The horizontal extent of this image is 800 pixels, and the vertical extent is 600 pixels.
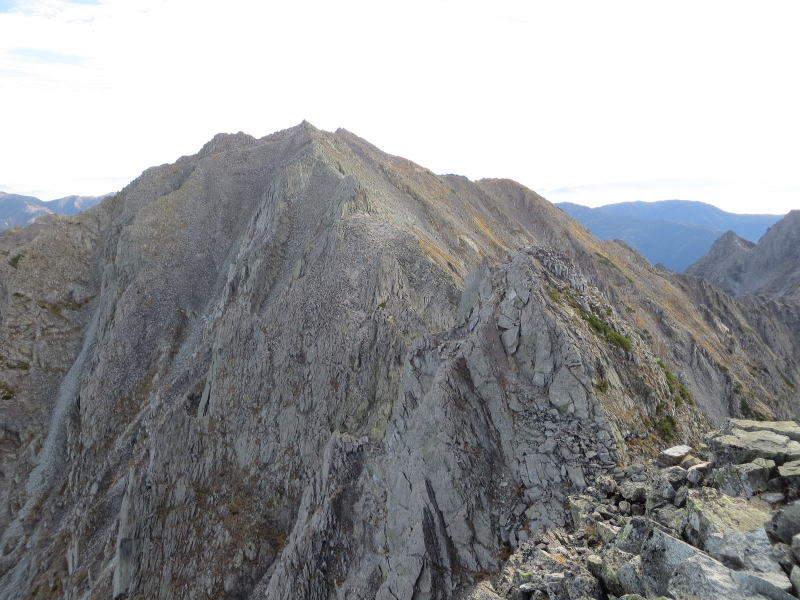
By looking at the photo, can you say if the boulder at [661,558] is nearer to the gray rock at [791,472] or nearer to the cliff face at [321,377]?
the gray rock at [791,472]

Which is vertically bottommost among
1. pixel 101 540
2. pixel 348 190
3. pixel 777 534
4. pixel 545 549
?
pixel 101 540

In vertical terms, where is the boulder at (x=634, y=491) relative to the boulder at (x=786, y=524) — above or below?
below

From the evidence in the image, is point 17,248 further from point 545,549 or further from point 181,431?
point 545,549

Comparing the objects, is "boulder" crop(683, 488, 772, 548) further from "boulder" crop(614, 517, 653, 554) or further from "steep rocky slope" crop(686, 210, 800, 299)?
"steep rocky slope" crop(686, 210, 800, 299)

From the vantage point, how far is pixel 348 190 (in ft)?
173

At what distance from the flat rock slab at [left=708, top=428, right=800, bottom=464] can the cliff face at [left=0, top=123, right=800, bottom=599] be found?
524cm

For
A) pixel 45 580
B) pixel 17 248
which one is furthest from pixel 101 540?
pixel 17 248

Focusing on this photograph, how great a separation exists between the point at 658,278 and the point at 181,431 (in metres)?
90.3

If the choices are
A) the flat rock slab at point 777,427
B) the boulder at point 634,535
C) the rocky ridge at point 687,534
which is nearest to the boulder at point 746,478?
the rocky ridge at point 687,534

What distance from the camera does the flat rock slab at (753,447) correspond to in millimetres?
11430

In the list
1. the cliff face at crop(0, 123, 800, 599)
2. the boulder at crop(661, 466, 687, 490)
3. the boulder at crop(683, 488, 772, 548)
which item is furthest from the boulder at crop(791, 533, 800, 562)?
the cliff face at crop(0, 123, 800, 599)

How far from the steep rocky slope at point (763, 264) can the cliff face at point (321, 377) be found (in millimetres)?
74213

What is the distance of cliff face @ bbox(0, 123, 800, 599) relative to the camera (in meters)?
19.6

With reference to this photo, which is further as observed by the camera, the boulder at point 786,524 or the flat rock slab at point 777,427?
the flat rock slab at point 777,427
